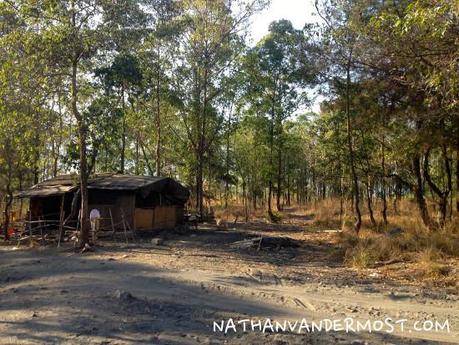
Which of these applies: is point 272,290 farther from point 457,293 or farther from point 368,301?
point 457,293

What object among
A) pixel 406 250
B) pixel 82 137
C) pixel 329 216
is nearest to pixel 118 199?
pixel 82 137

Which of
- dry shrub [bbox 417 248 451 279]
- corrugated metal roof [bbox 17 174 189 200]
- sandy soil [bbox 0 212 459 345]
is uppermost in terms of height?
corrugated metal roof [bbox 17 174 189 200]

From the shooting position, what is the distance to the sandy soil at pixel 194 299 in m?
6.70

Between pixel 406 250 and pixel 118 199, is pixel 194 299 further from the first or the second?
pixel 118 199

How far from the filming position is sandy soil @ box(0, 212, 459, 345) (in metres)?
6.70

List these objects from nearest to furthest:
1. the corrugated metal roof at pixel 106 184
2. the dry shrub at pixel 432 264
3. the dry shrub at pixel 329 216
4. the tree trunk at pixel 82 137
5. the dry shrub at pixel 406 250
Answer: the dry shrub at pixel 432 264, the dry shrub at pixel 406 250, the tree trunk at pixel 82 137, the corrugated metal roof at pixel 106 184, the dry shrub at pixel 329 216

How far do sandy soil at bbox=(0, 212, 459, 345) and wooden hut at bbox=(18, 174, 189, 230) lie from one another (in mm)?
7107

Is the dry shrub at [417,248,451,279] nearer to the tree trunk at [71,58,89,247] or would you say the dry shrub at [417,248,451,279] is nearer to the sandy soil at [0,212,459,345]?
the sandy soil at [0,212,459,345]

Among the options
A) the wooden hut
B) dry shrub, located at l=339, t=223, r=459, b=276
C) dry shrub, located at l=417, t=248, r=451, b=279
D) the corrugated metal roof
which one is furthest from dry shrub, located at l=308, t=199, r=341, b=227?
dry shrub, located at l=417, t=248, r=451, b=279

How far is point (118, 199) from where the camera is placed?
74.3 ft

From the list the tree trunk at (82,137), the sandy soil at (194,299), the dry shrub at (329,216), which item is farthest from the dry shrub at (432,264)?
the dry shrub at (329,216)

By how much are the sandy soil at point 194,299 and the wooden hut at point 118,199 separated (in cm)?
711

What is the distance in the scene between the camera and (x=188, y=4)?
29.2 meters

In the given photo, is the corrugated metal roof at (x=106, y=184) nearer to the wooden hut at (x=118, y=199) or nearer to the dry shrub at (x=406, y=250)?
the wooden hut at (x=118, y=199)
